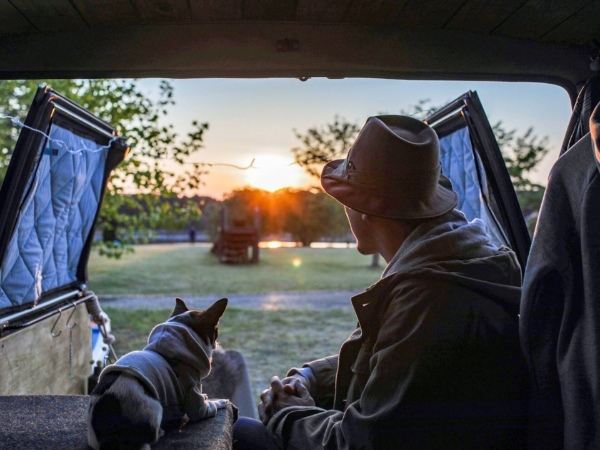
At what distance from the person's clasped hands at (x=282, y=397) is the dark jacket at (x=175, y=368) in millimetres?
229

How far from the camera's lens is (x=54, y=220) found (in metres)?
3.26

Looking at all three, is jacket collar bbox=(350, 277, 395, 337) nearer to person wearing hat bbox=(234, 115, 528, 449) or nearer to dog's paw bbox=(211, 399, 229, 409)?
person wearing hat bbox=(234, 115, 528, 449)

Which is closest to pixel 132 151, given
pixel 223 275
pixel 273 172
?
pixel 273 172

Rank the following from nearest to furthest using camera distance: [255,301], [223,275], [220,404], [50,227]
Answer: [220,404] → [50,227] → [255,301] → [223,275]

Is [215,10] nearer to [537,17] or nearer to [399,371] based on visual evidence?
[537,17]

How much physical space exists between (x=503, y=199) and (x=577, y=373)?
1.56 meters

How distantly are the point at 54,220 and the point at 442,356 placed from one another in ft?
8.67

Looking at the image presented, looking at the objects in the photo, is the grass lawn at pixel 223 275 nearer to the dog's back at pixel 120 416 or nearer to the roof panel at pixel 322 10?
the roof panel at pixel 322 10

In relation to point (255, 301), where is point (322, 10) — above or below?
above

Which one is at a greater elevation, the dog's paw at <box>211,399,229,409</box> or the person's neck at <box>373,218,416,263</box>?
the person's neck at <box>373,218,416,263</box>

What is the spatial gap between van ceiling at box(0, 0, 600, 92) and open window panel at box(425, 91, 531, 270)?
0.87 feet

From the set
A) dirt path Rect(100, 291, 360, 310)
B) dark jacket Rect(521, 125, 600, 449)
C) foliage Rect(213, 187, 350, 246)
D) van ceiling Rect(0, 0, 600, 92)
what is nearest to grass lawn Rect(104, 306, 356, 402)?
dirt path Rect(100, 291, 360, 310)

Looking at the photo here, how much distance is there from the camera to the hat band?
174 cm

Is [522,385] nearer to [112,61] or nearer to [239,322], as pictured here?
[112,61]
